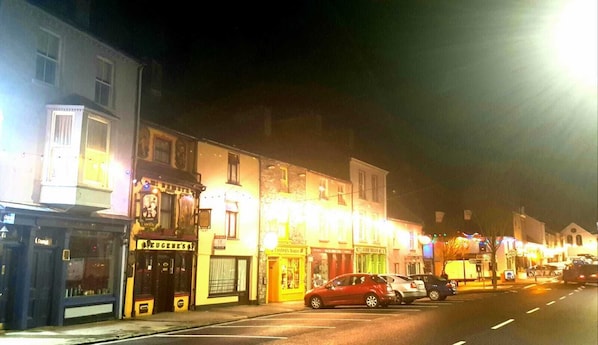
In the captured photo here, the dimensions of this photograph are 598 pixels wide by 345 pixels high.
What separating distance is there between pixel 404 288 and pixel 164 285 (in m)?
10.9

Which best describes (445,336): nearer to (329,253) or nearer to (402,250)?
(329,253)

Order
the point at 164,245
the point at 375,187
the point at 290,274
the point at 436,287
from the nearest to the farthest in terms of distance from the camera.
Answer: the point at 164,245, the point at 436,287, the point at 290,274, the point at 375,187

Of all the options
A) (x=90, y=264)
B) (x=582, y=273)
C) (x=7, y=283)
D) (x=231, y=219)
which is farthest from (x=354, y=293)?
(x=582, y=273)

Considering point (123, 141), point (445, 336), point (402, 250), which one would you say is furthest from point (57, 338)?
point (402, 250)

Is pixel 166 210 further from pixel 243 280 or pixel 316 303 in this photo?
pixel 316 303

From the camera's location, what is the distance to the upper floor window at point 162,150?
67.9 feet

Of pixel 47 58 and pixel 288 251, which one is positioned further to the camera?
pixel 288 251

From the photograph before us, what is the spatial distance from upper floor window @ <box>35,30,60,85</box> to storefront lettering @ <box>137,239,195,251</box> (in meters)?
6.46

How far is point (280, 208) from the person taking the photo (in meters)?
27.5

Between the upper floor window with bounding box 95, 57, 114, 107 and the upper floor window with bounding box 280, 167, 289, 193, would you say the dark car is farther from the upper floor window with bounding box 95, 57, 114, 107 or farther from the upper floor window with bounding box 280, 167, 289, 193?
the upper floor window with bounding box 95, 57, 114, 107

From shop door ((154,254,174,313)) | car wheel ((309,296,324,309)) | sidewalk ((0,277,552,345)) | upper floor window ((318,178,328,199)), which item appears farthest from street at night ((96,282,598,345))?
upper floor window ((318,178,328,199))

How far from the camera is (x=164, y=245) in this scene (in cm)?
2008

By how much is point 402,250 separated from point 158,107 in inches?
1071

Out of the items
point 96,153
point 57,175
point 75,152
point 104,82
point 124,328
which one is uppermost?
point 104,82
